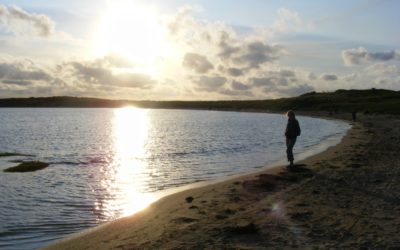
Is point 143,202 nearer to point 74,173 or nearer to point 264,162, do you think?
point 74,173

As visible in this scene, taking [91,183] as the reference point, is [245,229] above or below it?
above

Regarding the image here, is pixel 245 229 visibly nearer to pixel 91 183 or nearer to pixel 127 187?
pixel 127 187

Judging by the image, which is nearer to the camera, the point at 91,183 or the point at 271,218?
the point at 271,218

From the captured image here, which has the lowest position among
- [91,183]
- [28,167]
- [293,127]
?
[91,183]

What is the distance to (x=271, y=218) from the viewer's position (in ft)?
43.1

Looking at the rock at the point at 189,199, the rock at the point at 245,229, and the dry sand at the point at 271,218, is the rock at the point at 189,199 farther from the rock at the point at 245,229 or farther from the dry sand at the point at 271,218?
the rock at the point at 245,229

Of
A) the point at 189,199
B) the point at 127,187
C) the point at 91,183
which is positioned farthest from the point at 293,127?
the point at 91,183

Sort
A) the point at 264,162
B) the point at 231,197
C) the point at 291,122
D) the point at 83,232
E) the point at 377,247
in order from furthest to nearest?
1. the point at 264,162
2. the point at 291,122
3. the point at 231,197
4. the point at 83,232
5. the point at 377,247

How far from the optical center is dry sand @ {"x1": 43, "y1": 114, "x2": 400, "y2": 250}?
1094 cm

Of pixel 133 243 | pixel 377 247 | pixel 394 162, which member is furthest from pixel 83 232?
pixel 394 162

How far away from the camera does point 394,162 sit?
24656 mm

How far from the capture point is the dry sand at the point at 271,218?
10.9 metres

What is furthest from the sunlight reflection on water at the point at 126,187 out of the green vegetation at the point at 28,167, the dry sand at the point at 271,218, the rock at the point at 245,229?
the rock at the point at 245,229

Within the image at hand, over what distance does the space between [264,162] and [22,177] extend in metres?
16.1
